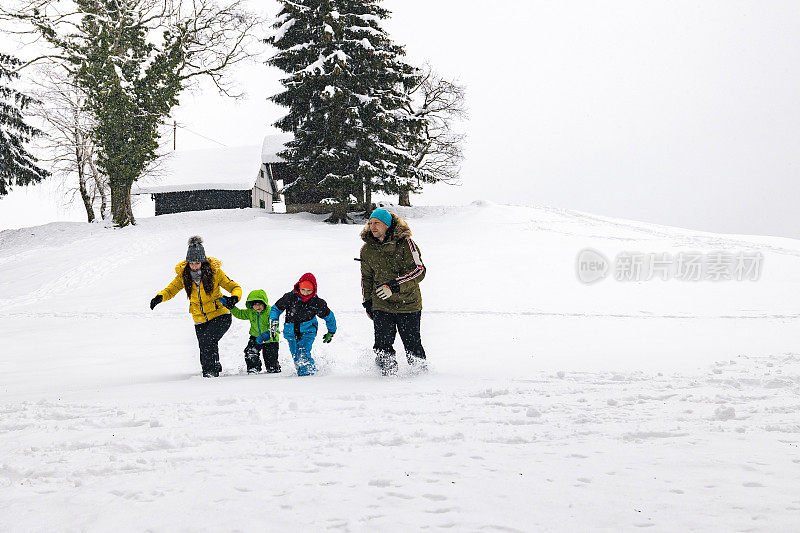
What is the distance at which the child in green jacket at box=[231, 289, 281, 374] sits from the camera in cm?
695

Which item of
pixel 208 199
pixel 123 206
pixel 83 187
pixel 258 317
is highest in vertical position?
pixel 83 187

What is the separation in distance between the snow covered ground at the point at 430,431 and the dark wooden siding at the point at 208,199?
1018 inches

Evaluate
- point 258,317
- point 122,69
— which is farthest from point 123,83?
point 258,317

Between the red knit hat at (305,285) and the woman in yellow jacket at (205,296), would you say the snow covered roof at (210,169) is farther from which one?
the red knit hat at (305,285)

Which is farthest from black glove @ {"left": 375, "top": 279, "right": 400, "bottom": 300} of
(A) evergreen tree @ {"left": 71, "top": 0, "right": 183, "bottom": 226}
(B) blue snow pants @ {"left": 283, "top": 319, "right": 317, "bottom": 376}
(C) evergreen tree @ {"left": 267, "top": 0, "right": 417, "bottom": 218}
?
(A) evergreen tree @ {"left": 71, "top": 0, "right": 183, "bottom": 226}

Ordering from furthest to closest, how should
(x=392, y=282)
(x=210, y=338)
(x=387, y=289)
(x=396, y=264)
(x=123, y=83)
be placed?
(x=123, y=83) < (x=210, y=338) < (x=396, y=264) < (x=392, y=282) < (x=387, y=289)

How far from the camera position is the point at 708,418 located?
383 centimetres

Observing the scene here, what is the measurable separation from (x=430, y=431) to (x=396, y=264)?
2.55 metres

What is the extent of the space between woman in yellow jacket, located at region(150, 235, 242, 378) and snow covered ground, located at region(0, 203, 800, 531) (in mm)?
474

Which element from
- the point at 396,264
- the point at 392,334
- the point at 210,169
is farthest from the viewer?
the point at 210,169

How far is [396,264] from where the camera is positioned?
5.90m

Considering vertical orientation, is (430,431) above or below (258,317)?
below

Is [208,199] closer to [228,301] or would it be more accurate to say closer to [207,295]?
[207,295]

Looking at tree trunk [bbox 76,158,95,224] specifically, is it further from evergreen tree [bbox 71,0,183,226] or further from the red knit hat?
the red knit hat
